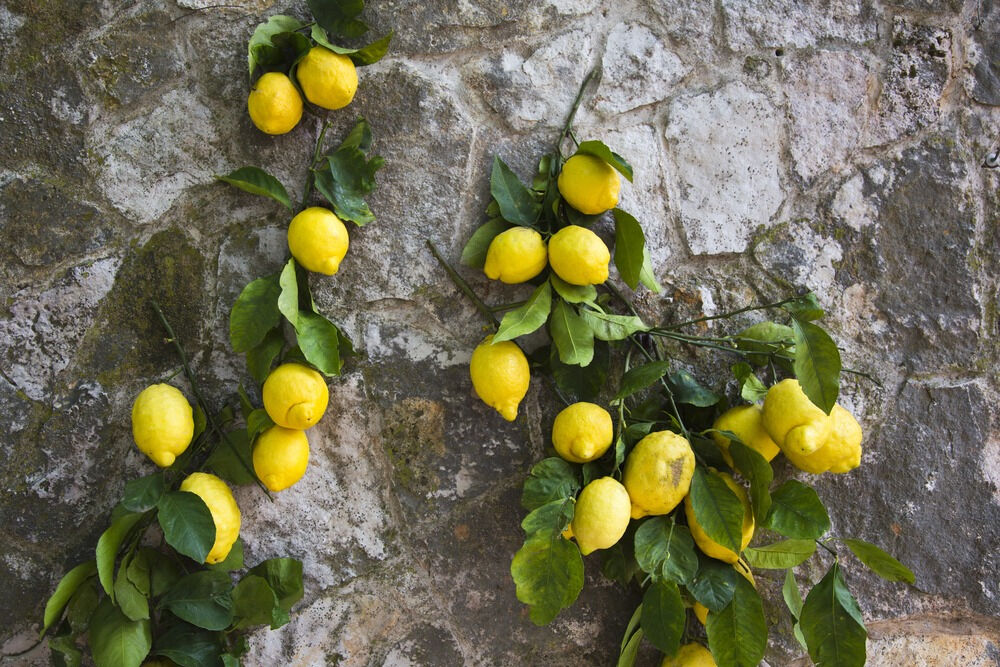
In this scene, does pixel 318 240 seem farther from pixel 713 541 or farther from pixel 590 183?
pixel 713 541

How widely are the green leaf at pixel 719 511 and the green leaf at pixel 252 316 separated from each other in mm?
694

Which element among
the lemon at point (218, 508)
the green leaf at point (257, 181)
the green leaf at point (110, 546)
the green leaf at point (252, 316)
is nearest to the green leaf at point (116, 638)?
the green leaf at point (110, 546)

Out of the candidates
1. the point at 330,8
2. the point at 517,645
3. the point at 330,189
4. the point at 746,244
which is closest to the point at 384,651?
the point at 517,645

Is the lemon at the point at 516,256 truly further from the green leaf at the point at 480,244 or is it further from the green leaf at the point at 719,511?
the green leaf at the point at 719,511

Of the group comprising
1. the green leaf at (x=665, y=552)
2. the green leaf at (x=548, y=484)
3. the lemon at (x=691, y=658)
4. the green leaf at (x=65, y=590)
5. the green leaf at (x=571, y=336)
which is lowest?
the lemon at (x=691, y=658)

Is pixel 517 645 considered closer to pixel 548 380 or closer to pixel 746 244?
pixel 548 380

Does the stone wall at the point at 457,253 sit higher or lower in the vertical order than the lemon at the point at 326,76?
lower

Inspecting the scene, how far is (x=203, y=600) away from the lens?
3.73 feet

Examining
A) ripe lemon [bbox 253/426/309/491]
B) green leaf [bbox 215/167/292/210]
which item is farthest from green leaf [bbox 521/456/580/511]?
green leaf [bbox 215/167/292/210]

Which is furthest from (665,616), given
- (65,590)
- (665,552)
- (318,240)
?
(65,590)

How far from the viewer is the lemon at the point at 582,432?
1.13m

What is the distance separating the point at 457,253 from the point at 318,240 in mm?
232

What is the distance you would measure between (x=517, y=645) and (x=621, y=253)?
679mm

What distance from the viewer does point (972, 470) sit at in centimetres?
131
